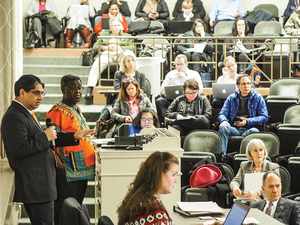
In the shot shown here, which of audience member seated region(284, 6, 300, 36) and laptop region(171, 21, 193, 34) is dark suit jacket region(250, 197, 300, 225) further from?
audience member seated region(284, 6, 300, 36)

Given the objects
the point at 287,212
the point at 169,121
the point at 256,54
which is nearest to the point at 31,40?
the point at 256,54

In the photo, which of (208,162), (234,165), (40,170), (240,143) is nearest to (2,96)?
(40,170)

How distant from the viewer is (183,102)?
21.1ft

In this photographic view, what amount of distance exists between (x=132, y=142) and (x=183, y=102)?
272cm

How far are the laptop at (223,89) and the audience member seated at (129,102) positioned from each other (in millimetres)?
1172

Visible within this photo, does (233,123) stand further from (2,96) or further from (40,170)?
(40,170)

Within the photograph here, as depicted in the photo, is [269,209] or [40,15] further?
[40,15]

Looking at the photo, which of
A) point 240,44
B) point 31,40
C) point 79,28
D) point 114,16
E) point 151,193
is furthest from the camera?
point 79,28

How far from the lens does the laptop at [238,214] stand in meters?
2.49

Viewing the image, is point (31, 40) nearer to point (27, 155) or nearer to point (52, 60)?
point (52, 60)

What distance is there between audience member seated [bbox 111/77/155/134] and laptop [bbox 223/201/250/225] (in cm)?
343

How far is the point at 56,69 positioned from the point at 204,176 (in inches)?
184

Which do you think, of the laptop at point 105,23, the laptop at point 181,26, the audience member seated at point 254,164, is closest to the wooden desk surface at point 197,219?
the audience member seated at point 254,164

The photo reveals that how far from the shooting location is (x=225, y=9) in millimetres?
10578
